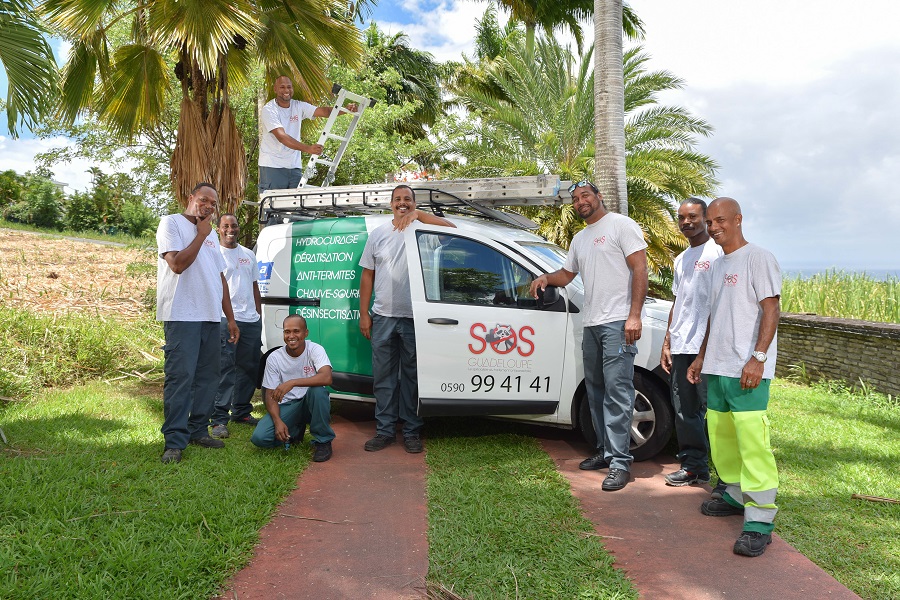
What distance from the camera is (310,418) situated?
5.48 metres

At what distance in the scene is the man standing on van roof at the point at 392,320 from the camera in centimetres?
564

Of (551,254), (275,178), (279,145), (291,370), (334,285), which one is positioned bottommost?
(291,370)

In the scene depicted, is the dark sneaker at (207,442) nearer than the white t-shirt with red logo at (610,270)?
No

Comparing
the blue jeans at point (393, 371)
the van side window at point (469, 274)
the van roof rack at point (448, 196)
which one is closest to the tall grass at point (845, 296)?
the van roof rack at point (448, 196)

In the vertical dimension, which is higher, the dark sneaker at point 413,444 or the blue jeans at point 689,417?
the blue jeans at point 689,417

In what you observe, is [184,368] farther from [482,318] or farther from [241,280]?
[482,318]

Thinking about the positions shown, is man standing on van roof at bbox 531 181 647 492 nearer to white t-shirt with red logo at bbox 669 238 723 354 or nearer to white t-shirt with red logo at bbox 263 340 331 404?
white t-shirt with red logo at bbox 669 238 723 354

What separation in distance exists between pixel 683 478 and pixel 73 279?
1141 cm

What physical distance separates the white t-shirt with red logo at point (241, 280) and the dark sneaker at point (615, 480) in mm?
3248

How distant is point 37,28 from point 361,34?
4052mm

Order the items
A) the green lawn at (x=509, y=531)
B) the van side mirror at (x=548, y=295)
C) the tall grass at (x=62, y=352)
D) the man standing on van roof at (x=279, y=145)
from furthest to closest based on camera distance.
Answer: the tall grass at (x=62, y=352), the man standing on van roof at (x=279, y=145), the van side mirror at (x=548, y=295), the green lawn at (x=509, y=531)

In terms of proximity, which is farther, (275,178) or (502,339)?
(275,178)

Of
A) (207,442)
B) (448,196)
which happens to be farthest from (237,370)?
(448,196)

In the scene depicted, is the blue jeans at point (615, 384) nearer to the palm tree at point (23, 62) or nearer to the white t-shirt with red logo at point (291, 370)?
the white t-shirt with red logo at point (291, 370)
